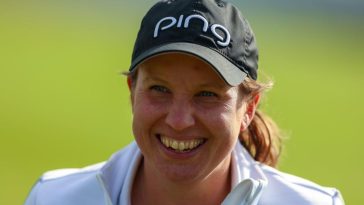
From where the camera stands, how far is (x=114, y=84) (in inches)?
441

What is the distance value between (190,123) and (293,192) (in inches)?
24.6

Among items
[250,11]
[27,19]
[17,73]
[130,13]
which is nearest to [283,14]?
[250,11]

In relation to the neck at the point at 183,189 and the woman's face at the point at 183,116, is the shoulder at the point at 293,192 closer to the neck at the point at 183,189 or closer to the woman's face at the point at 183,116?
the neck at the point at 183,189

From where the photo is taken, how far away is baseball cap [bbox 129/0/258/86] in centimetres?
348

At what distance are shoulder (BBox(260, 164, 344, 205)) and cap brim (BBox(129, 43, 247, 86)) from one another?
0.57 meters

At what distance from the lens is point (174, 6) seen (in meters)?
3.63

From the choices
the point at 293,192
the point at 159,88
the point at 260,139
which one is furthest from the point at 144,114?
the point at 260,139

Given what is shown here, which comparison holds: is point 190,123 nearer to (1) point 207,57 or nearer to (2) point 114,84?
(1) point 207,57

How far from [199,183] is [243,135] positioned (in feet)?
1.96

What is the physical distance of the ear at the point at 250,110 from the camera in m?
3.93

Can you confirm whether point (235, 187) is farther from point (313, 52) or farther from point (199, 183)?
point (313, 52)

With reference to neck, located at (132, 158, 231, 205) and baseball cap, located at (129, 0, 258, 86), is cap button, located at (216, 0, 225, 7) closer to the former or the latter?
baseball cap, located at (129, 0, 258, 86)

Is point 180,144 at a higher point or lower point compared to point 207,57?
lower

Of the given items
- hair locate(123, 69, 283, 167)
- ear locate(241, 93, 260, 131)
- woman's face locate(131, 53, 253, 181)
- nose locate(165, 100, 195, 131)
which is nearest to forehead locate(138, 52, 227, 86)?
woman's face locate(131, 53, 253, 181)
